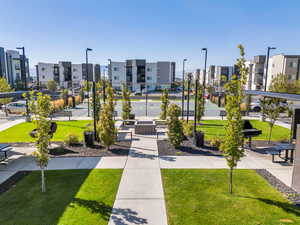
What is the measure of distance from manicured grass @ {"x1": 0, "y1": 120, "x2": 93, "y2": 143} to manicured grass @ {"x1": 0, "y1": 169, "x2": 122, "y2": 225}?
6559mm

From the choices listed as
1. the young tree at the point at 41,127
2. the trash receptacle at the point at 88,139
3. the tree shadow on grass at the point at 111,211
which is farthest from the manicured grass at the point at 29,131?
the tree shadow on grass at the point at 111,211

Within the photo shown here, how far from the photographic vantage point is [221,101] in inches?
1305

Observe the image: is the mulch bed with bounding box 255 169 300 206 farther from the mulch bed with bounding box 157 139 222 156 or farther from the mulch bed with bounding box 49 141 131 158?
the mulch bed with bounding box 49 141 131 158

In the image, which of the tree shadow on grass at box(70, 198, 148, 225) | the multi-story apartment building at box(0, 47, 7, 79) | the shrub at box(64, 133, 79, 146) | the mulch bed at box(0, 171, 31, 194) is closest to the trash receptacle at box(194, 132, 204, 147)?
the tree shadow on grass at box(70, 198, 148, 225)

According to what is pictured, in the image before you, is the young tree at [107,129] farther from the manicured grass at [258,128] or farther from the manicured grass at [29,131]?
the manicured grass at [258,128]

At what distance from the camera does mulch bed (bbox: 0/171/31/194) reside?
792cm

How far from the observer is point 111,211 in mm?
6344

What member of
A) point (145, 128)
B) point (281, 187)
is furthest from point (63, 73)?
point (281, 187)

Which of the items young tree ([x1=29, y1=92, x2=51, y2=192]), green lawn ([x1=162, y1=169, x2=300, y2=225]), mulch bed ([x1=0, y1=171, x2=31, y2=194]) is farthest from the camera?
mulch bed ([x1=0, y1=171, x2=31, y2=194])

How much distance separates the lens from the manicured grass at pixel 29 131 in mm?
14586

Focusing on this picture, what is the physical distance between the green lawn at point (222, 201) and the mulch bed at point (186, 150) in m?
2.60

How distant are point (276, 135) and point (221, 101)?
58.7 ft

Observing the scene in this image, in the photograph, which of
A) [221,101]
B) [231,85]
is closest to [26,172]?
[231,85]

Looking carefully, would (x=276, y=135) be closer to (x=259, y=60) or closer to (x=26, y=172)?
(x=26, y=172)
